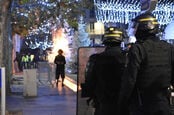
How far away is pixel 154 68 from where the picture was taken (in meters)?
5.47

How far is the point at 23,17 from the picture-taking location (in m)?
30.2

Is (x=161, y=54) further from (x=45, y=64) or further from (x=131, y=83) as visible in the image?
(x=45, y=64)

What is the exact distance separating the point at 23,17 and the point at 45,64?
351 centimetres

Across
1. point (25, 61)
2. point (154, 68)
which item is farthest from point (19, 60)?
point (154, 68)

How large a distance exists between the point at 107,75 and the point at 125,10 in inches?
1184

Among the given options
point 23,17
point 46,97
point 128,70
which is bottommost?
point 46,97

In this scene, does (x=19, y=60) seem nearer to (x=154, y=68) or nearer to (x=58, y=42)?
(x=58, y=42)

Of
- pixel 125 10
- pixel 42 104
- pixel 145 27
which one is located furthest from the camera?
pixel 125 10

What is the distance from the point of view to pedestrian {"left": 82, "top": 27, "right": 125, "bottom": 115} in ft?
20.6

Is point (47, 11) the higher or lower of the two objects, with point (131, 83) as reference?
higher

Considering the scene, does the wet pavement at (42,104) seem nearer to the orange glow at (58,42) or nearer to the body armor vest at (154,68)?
the body armor vest at (154,68)

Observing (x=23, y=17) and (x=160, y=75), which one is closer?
(x=160, y=75)

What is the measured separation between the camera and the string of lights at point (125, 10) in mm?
35094

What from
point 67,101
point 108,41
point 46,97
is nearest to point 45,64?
point 46,97
